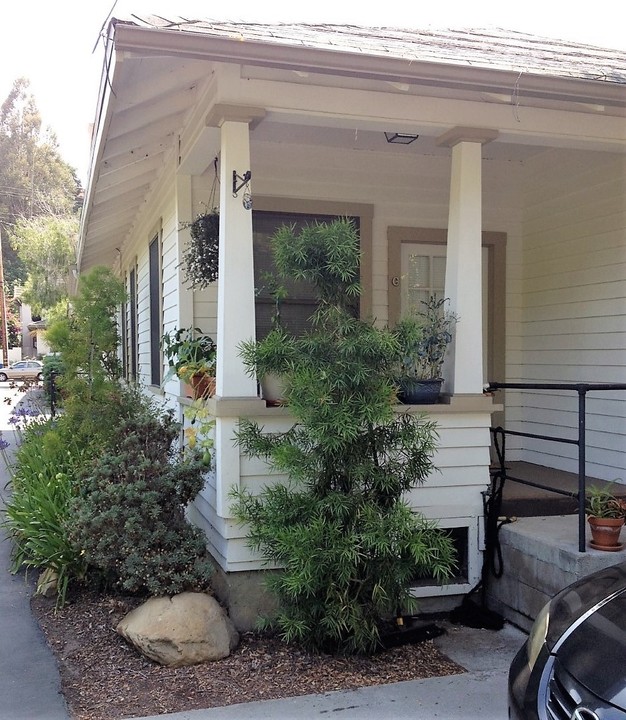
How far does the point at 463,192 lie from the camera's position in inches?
179

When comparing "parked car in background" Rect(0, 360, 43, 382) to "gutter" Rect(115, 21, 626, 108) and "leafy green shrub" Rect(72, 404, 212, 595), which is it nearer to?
"leafy green shrub" Rect(72, 404, 212, 595)

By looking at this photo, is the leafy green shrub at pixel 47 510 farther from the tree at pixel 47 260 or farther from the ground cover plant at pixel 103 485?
the tree at pixel 47 260

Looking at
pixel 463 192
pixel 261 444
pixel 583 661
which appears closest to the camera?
pixel 583 661

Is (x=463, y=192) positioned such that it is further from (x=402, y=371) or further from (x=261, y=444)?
(x=261, y=444)

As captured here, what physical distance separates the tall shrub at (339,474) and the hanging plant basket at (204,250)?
136 cm

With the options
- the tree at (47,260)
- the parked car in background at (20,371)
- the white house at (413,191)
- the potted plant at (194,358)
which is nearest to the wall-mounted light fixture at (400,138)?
the white house at (413,191)

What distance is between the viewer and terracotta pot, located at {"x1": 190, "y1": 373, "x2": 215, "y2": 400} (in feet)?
15.2

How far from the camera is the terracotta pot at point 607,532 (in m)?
3.90

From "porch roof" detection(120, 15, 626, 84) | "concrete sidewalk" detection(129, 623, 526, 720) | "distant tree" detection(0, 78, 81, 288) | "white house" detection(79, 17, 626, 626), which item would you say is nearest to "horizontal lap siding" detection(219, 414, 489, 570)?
"white house" detection(79, 17, 626, 626)

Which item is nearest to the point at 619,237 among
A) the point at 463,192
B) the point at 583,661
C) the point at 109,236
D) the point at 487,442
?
the point at 463,192

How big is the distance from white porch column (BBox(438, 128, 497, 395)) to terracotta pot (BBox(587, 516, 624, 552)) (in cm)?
112

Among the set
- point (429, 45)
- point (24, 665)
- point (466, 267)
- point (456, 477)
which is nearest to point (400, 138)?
point (429, 45)

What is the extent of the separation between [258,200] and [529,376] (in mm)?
2996

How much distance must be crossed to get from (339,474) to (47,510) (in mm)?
2633
